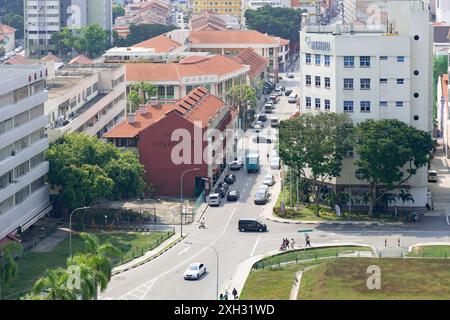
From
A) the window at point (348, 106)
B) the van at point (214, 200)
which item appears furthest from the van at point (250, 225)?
the window at point (348, 106)

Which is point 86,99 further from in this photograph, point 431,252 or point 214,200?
point 431,252

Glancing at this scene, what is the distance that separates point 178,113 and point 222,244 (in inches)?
900

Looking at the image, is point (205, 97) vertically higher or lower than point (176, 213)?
higher

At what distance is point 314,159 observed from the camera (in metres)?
98.6

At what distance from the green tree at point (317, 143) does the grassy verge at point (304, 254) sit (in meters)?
11.8

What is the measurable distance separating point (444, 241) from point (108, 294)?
2975 centimetres

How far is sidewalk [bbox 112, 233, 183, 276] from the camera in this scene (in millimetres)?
80812

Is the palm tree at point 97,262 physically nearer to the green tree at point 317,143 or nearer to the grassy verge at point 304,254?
the grassy verge at point 304,254

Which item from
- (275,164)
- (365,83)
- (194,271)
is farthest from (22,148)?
(275,164)

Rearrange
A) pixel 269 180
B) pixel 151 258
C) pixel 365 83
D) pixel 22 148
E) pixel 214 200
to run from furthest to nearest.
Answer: pixel 269 180 → pixel 214 200 → pixel 365 83 → pixel 22 148 → pixel 151 258

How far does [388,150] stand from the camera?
96.6 meters
